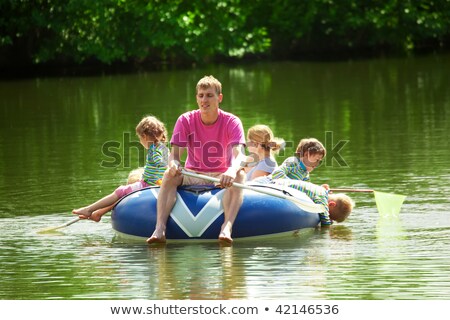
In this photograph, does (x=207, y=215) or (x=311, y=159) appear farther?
(x=311, y=159)

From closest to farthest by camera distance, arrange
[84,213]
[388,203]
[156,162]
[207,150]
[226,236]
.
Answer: [226,236] < [207,150] < [156,162] < [84,213] < [388,203]

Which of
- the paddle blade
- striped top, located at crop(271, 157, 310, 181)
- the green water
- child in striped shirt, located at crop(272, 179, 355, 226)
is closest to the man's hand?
the green water

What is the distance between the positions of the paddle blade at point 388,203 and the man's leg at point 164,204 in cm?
178

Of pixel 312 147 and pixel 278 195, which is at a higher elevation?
pixel 312 147

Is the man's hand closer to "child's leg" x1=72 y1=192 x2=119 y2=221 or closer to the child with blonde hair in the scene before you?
"child's leg" x1=72 y1=192 x2=119 y2=221

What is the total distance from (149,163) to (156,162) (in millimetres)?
85

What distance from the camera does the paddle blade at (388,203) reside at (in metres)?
9.12

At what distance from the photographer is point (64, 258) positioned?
802 centimetres

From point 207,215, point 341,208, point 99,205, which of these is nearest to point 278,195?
point 207,215

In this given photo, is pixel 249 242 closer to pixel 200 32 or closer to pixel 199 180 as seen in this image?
pixel 199 180

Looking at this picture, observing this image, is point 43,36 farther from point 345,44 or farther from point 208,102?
point 208,102

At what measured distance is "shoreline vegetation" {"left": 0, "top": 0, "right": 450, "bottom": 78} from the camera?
28.7 metres

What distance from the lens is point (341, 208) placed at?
8992 millimetres
